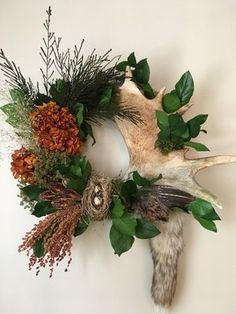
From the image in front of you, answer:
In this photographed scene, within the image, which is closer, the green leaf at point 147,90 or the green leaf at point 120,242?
the green leaf at point 120,242

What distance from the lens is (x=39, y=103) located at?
43.2 inches

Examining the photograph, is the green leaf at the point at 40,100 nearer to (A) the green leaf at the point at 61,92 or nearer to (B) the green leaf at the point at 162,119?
(A) the green leaf at the point at 61,92

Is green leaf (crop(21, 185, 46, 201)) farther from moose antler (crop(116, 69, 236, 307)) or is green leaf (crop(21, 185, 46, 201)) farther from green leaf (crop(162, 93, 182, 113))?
green leaf (crop(162, 93, 182, 113))

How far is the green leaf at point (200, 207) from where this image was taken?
40.3 inches

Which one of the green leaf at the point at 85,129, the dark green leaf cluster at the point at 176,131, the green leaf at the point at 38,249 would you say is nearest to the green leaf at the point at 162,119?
the dark green leaf cluster at the point at 176,131

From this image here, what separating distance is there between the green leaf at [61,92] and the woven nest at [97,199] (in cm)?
27

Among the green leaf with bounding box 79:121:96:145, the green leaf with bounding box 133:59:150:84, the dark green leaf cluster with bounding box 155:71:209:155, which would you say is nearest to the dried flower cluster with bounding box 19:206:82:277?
the green leaf with bounding box 79:121:96:145

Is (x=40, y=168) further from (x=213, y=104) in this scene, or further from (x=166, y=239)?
(x=213, y=104)

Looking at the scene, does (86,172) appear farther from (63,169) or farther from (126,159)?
(126,159)

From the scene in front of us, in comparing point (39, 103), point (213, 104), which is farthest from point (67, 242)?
point (213, 104)

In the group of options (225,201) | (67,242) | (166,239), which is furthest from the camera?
(225,201)

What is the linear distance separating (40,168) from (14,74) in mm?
309

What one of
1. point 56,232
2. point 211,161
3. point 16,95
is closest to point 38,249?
point 56,232

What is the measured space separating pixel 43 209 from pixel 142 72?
53cm
